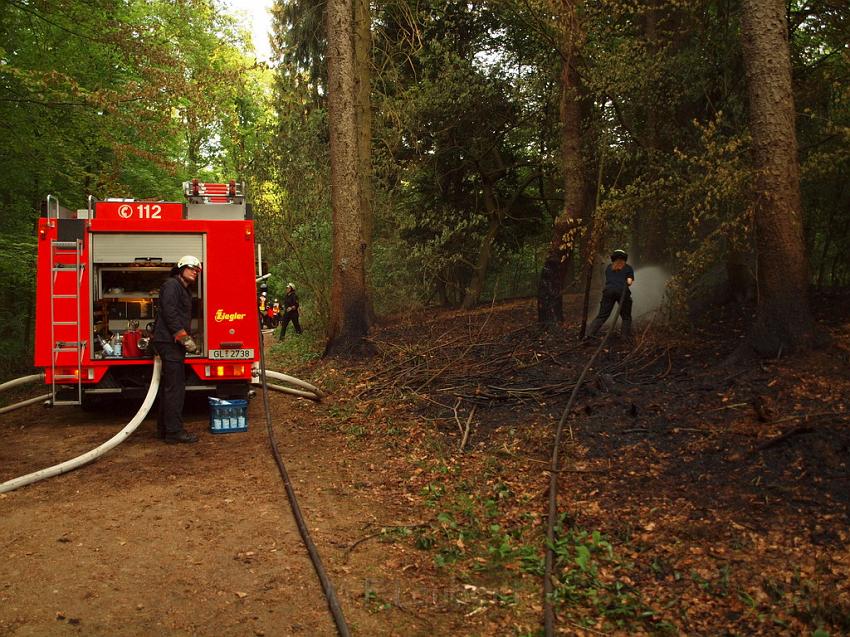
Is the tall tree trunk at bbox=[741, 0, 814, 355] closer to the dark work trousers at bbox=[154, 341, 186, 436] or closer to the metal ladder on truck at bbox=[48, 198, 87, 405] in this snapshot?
the dark work trousers at bbox=[154, 341, 186, 436]

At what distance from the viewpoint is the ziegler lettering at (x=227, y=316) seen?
9922mm

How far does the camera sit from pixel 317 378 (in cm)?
1288

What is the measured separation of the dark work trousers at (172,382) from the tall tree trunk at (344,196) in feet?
16.1

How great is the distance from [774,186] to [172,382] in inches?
281

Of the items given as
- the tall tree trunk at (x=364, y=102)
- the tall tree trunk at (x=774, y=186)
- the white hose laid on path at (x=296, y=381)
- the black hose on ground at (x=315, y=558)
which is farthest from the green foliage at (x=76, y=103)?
A: the tall tree trunk at (x=774, y=186)

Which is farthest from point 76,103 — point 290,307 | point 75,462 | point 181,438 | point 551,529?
point 551,529

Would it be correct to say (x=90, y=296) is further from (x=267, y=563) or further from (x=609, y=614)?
(x=609, y=614)

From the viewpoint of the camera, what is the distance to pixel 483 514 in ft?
19.9

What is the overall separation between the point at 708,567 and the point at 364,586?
2.20 meters

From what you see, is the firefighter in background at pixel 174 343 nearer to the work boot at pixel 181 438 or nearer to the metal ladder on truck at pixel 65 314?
the work boot at pixel 181 438

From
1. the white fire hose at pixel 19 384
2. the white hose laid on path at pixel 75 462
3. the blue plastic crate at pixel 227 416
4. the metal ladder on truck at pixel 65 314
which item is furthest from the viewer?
the white fire hose at pixel 19 384

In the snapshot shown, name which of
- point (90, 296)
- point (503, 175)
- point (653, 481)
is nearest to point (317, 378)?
point (90, 296)

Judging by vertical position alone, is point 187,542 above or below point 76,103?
below

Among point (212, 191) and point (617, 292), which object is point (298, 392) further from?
point (617, 292)
